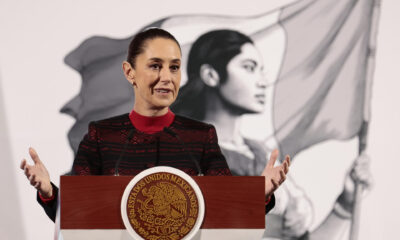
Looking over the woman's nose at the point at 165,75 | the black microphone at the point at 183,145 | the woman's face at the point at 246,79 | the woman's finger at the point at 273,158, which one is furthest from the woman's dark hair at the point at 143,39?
the woman's face at the point at 246,79

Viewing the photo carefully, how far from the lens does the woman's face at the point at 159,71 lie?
186 centimetres

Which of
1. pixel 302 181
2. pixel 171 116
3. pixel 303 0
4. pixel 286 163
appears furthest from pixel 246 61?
pixel 286 163

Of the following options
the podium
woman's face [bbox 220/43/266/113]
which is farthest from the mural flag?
the podium

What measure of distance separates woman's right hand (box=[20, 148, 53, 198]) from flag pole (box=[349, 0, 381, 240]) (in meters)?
2.28

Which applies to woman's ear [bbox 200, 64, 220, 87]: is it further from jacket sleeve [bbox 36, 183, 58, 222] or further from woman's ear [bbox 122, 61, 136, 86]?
jacket sleeve [bbox 36, 183, 58, 222]

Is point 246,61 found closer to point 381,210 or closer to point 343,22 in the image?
point 343,22

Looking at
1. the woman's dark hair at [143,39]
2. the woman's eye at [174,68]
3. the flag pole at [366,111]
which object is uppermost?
the woman's dark hair at [143,39]

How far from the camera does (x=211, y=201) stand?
1.46m

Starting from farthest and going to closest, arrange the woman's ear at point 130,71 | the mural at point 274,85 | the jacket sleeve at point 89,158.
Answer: the mural at point 274,85, the woman's ear at point 130,71, the jacket sleeve at point 89,158

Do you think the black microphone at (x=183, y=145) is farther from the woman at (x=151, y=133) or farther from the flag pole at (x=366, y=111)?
the flag pole at (x=366, y=111)

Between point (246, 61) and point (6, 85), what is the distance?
151 centimetres

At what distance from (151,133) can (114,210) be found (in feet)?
1.69

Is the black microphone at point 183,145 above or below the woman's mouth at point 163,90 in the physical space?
below

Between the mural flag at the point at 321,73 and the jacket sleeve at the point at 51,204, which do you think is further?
the mural flag at the point at 321,73
